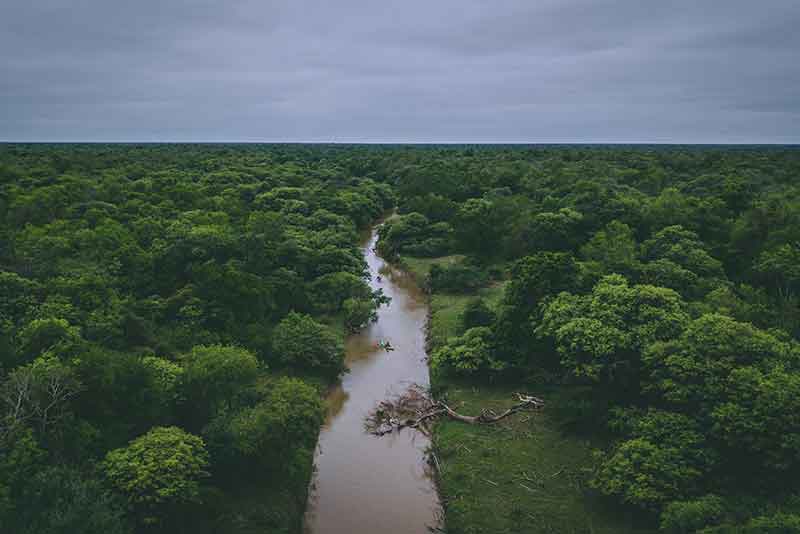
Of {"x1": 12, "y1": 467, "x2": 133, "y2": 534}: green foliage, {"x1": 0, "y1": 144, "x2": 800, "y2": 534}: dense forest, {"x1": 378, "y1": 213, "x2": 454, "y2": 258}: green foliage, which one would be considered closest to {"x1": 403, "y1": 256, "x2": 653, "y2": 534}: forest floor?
{"x1": 0, "y1": 144, "x2": 800, "y2": 534}: dense forest

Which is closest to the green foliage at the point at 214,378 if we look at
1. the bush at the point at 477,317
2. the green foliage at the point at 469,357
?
the green foliage at the point at 469,357

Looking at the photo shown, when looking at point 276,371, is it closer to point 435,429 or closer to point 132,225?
point 435,429

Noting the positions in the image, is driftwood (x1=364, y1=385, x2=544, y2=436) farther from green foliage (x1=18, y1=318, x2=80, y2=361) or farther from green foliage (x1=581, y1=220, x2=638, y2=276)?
green foliage (x1=18, y1=318, x2=80, y2=361)

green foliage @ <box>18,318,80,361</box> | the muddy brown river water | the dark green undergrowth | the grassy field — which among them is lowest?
the muddy brown river water

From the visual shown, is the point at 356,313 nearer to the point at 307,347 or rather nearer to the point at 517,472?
the point at 307,347

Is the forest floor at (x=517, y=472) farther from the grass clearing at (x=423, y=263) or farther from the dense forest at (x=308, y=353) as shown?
the grass clearing at (x=423, y=263)
